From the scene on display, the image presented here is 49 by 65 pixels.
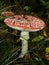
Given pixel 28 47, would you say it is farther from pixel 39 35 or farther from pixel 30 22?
pixel 30 22

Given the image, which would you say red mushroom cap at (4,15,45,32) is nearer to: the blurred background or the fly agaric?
the fly agaric

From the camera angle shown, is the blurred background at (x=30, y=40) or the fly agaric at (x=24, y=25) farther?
the blurred background at (x=30, y=40)

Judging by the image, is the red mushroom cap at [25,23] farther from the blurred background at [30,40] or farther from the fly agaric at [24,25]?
the blurred background at [30,40]

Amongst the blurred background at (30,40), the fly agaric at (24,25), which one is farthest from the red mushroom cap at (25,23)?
the blurred background at (30,40)

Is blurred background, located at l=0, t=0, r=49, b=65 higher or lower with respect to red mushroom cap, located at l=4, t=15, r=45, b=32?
lower

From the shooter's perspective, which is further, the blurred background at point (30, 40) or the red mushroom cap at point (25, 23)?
the blurred background at point (30, 40)

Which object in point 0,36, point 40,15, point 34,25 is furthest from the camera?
point 40,15

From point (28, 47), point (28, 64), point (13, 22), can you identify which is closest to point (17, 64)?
point (28, 64)

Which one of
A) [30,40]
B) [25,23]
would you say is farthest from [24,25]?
[30,40]

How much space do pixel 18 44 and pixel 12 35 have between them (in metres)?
0.14

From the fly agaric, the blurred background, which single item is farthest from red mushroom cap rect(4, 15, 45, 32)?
the blurred background

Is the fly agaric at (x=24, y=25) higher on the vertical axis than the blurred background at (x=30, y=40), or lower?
higher

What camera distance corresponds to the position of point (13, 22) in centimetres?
202

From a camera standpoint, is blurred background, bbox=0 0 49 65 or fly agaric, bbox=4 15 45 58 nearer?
fly agaric, bbox=4 15 45 58
